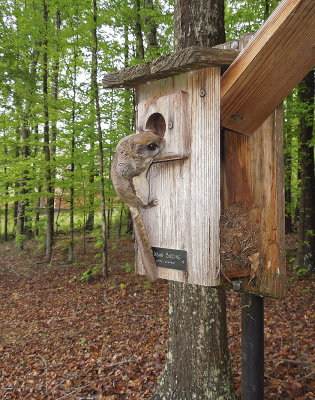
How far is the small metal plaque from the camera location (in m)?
1.96

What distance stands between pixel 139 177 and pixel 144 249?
1.65 feet

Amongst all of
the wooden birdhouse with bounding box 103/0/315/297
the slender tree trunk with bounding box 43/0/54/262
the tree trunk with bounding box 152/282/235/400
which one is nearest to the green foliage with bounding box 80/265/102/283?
the slender tree trunk with bounding box 43/0/54/262

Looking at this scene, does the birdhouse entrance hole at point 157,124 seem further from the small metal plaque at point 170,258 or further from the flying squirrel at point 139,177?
the small metal plaque at point 170,258

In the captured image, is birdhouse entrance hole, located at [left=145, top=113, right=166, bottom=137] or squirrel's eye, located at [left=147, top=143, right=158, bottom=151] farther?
birdhouse entrance hole, located at [left=145, top=113, right=166, bottom=137]

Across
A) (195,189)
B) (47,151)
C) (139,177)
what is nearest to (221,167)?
(195,189)

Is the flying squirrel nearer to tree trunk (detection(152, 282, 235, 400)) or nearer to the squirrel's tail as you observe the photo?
the squirrel's tail

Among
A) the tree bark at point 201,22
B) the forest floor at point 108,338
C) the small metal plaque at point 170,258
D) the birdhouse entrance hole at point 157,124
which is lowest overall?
the forest floor at point 108,338

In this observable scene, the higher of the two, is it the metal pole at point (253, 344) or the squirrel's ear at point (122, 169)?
the squirrel's ear at point (122, 169)

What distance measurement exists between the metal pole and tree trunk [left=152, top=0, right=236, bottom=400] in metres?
0.65

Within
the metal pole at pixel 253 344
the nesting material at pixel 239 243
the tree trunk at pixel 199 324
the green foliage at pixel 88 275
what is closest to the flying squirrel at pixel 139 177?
the nesting material at pixel 239 243

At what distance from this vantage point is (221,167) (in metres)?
2.03

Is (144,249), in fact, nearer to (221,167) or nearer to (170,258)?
(170,258)

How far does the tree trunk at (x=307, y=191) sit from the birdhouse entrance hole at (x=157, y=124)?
540 centimetres

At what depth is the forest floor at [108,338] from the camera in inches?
152
